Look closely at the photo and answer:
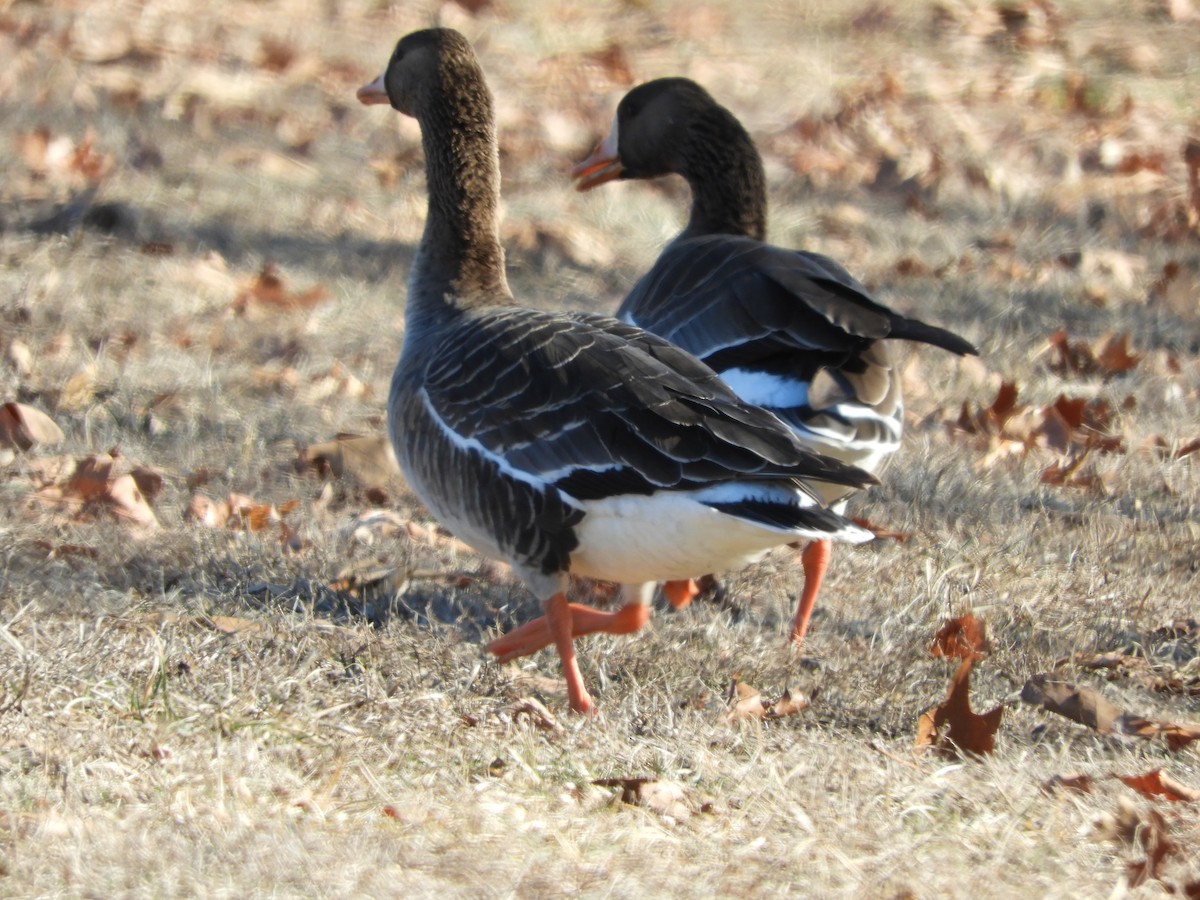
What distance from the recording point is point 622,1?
12.0m

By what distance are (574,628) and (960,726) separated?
956 mm

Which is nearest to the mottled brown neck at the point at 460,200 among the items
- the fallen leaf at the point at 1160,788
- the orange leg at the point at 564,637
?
the orange leg at the point at 564,637

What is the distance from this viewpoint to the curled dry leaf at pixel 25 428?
486 centimetres

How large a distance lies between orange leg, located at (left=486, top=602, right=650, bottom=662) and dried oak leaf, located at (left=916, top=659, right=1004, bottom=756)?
0.79m

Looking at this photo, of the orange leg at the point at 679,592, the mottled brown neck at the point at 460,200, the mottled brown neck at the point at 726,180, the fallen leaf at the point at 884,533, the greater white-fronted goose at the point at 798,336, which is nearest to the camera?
the greater white-fronted goose at the point at 798,336

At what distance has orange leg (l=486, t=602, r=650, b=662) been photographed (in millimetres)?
3557

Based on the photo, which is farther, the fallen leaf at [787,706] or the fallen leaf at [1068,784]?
the fallen leaf at [787,706]

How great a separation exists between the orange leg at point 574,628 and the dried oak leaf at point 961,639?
736mm

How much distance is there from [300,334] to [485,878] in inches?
165

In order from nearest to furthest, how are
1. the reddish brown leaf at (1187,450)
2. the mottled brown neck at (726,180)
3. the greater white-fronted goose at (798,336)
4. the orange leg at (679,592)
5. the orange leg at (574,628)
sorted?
the orange leg at (574,628)
the greater white-fronted goose at (798,336)
the orange leg at (679,592)
the reddish brown leaf at (1187,450)
the mottled brown neck at (726,180)

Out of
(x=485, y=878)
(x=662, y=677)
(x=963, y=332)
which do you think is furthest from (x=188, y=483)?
(x=963, y=332)

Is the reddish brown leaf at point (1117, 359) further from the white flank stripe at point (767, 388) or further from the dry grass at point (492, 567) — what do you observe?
the white flank stripe at point (767, 388)

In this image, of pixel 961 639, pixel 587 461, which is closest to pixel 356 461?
pixel 587 461

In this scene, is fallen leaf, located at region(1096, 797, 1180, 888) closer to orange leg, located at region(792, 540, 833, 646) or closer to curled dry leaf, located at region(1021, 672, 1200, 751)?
curled dry leaf, located at region(1021, 672, 1200, 751)
